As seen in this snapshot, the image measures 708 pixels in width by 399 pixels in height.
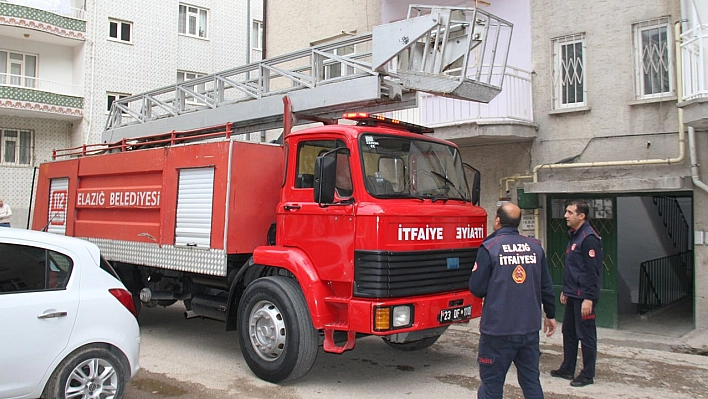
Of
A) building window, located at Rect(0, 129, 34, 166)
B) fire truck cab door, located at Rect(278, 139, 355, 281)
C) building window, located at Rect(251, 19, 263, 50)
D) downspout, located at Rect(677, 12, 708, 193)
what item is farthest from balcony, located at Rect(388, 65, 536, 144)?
building window, located at Rect(251, 19, 263, 50)

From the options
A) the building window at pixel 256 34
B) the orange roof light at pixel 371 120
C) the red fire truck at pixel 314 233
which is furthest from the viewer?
the building window at pixel 256 34

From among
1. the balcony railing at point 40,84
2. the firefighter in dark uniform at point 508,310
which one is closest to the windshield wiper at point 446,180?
the firefighter in dark uniform at point 508,310

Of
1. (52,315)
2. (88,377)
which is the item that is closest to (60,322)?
(52,315)

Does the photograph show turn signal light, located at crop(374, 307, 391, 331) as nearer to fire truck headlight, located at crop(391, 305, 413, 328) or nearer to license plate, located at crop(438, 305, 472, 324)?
fire truck headlight, located at crop(391, 305, 413, 328)

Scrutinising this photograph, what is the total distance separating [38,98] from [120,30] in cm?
412

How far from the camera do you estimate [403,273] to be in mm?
5465

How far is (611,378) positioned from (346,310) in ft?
10.1

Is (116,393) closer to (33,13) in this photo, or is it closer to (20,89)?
(20,89)

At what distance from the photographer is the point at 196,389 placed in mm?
5836

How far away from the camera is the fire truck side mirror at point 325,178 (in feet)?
18.4

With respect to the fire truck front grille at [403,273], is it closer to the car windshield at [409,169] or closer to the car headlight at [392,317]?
the car headlight at [392,317]

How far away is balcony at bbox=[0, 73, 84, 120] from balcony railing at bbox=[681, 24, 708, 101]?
19146 millimetres

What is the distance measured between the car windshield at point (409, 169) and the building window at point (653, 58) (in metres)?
4.38

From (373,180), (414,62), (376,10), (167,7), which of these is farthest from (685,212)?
(167,7)
